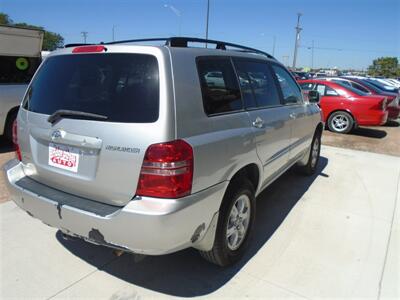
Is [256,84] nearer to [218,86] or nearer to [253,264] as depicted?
[218,86]

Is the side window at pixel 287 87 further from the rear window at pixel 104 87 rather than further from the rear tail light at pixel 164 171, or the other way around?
the rear tail light at pixel 164 171

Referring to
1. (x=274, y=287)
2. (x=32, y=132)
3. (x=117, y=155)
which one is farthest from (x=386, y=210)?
(x=32, y=132)

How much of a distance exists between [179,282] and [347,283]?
4.61ft

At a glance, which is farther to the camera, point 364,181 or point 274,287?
point 364,181

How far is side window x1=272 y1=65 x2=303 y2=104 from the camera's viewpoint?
4010 mm

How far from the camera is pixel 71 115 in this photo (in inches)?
92.0

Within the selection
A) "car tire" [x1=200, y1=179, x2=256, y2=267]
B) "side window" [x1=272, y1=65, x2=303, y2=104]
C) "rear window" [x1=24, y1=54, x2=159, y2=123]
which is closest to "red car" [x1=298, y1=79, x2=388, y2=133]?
"side window" [x1=272, y1=65, x2=303, y2=104]

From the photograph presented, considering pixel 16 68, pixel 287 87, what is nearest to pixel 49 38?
pixel 16 68

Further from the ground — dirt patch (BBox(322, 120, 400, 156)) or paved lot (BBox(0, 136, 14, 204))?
dirt patch (BBox(322, 120, 400, 156))

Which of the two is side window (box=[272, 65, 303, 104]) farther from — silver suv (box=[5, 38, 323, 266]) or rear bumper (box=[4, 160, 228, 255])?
rear bumper (box=[4, 160, 228, 255])

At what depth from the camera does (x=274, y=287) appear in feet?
8.75

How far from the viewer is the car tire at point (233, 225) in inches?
104

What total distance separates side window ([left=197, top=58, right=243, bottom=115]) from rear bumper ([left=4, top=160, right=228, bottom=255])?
0.61 m

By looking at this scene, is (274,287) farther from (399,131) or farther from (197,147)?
(399,131)
